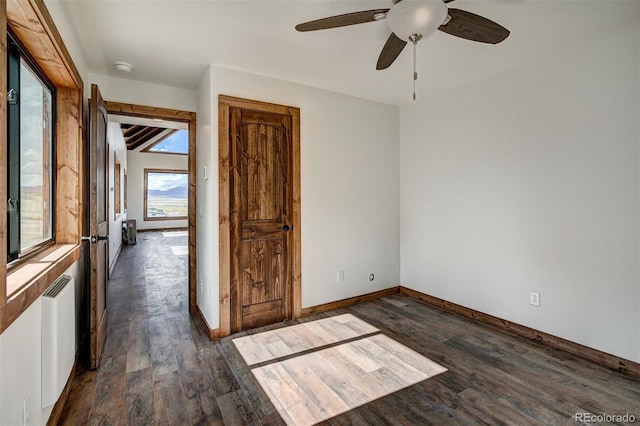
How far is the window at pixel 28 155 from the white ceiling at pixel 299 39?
565mm

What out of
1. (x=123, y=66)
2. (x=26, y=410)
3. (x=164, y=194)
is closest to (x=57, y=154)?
(x=123, y=66)

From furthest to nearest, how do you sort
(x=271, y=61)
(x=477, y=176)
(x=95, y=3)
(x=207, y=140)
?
(x=477, y=176) → (x=207, y=140) → (x=271, y=61) → (x=95, y=3)

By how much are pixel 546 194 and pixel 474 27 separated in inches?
68.3

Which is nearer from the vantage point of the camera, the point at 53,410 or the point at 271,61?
the point at 53,410

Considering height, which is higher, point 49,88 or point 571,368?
point 49,88

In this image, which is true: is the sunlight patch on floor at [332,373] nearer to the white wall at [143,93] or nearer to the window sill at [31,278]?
the window sill at [31,278]

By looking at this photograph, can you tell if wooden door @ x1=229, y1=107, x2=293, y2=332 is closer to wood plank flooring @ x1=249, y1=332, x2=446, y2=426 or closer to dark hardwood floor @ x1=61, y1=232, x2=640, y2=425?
dark hardwood floor @ x1=61, y1=232, x2=640, y2=425

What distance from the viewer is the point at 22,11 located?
138 centimetres

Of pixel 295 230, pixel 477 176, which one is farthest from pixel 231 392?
pixel 477 176

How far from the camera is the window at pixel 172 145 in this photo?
34.2 feet

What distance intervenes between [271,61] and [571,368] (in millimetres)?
3474

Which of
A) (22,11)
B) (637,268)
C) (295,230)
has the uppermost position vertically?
(22,11)

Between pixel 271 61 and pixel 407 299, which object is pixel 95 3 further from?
pixel 407 299

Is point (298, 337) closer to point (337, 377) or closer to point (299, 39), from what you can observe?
point (337, 377)
